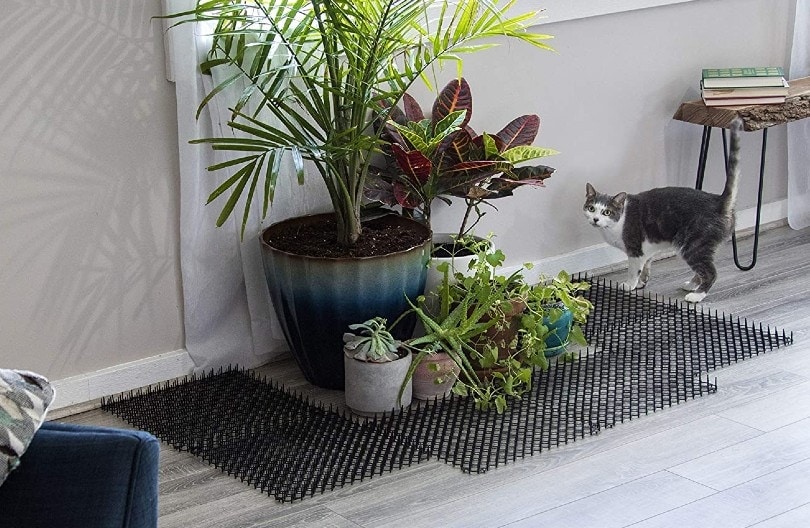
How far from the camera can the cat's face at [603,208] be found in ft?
12.3

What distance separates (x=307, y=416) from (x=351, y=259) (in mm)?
431

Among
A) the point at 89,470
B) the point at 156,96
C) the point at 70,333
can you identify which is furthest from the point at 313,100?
the point at 89,470

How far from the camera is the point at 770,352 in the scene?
11.0 feet

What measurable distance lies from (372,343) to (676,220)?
135cm

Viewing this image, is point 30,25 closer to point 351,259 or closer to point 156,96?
point 156,96

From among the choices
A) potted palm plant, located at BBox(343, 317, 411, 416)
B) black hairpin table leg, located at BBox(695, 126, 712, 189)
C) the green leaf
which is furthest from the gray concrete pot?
black hairpin table leg, located at BBox(695, 126, 712, 189)

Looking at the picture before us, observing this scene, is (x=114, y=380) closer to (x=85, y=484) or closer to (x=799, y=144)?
(x=85, y=484)

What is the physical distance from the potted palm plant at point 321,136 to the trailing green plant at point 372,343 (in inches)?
2.5

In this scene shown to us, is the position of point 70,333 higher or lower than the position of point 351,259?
lower

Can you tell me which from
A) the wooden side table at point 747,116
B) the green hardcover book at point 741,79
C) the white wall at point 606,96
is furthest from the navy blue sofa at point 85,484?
the green hardcover book at point 741,79

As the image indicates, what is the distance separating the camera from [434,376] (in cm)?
307

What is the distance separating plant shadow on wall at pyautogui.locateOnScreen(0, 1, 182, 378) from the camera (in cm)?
284

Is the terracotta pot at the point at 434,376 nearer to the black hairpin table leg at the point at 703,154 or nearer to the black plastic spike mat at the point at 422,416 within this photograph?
the black plastic spike mat at the point at 422,416

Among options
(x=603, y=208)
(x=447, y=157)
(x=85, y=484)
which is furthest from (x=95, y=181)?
(x=85, y=484)
